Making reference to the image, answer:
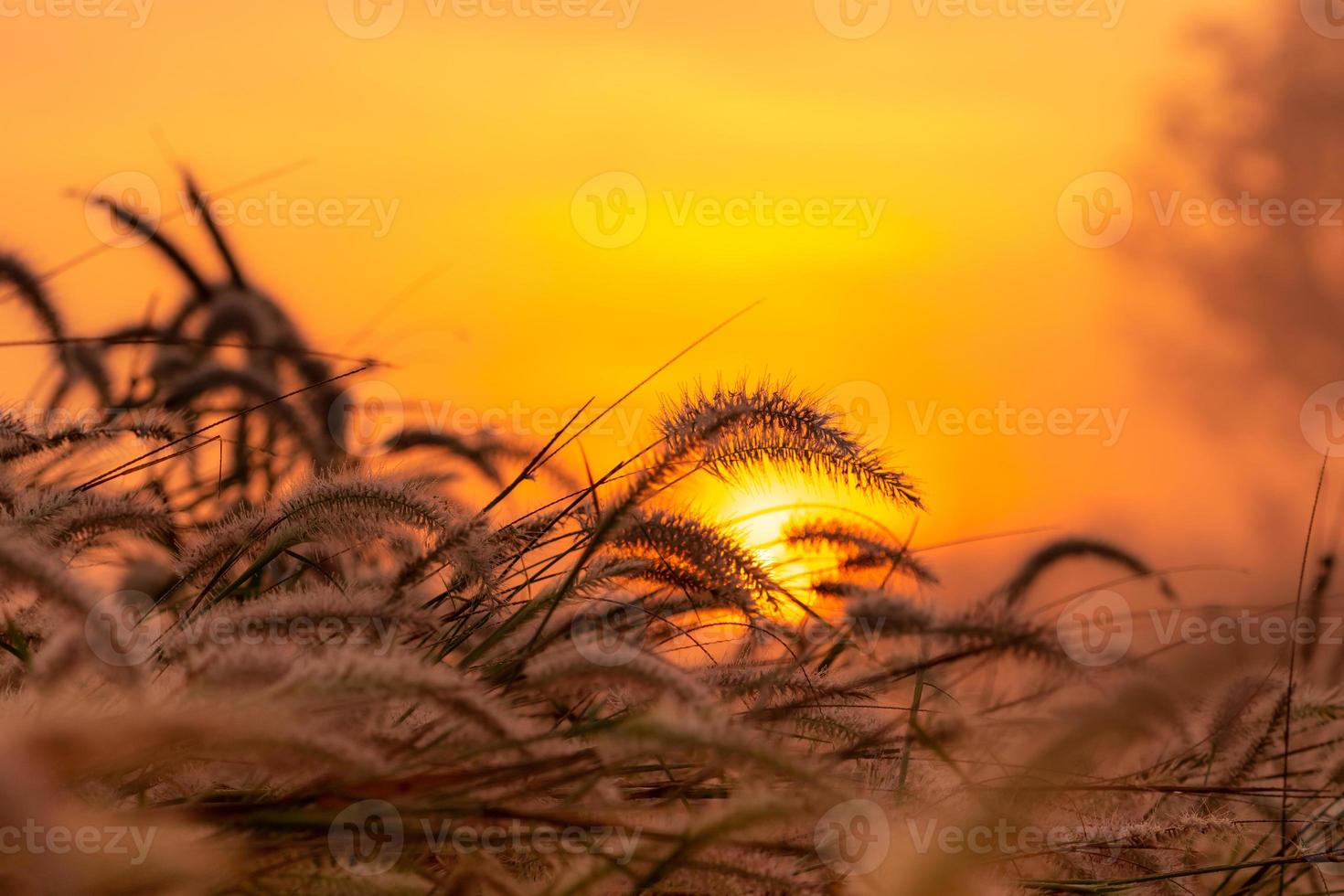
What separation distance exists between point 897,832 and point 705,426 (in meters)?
0.52

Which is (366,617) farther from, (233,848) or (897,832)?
(897,832)

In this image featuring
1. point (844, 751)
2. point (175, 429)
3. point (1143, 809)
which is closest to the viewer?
point (844, 751)

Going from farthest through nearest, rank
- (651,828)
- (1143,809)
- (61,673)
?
(1143,809)
(651,828)
(61,673)

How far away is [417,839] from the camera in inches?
47.6

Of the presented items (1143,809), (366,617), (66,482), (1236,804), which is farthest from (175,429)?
(1236,804)
